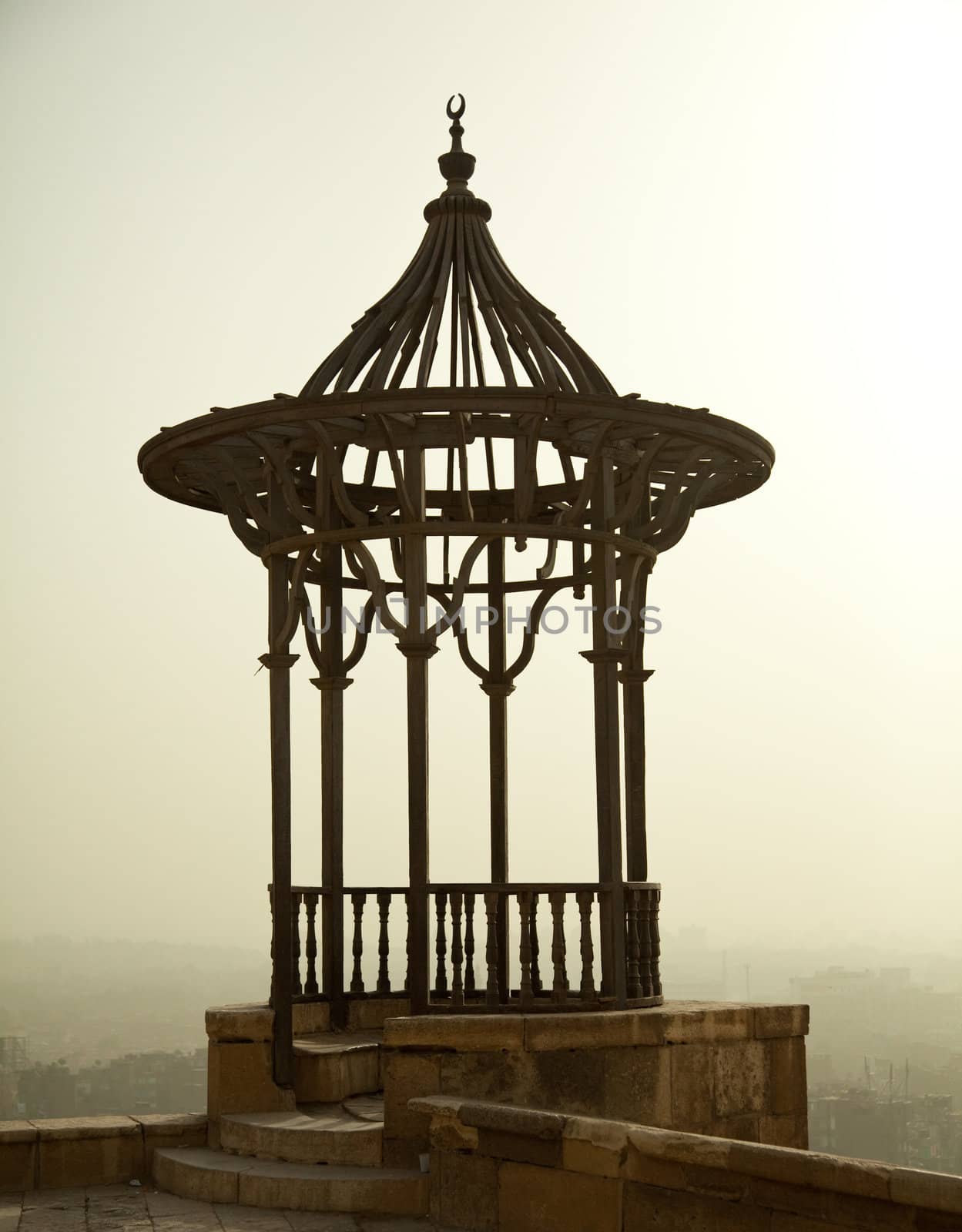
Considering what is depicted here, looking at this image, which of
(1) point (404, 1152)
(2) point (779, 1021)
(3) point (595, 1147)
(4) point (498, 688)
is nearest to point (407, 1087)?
(1) point (404, 1152)

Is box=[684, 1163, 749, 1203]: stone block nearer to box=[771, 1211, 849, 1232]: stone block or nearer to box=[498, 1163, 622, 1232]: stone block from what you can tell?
box=[771, 1211, 849, 1232]: stone block

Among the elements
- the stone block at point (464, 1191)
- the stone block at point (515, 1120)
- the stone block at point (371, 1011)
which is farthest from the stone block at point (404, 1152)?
the stone block at point (371, 1011)

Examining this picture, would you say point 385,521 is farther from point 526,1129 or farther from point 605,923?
point 526,1129

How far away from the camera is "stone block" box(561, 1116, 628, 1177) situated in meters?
7.71

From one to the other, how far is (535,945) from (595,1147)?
104 inches

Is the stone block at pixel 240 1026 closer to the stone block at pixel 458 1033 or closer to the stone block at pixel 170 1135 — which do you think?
the stone block at pixel 170 1135

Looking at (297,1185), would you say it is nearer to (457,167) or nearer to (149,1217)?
(149,1217)

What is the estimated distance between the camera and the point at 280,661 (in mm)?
11094

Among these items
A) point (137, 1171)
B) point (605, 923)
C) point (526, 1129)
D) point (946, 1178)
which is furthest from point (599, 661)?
point (946, 1178)

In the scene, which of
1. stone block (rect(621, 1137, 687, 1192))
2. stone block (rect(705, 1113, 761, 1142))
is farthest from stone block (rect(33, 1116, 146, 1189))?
stone block (rect(621, 1137, 687, 1192))

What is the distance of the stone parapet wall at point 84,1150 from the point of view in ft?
34.9

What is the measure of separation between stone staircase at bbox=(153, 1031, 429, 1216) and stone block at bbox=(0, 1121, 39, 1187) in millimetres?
852

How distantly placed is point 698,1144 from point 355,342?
6.26m

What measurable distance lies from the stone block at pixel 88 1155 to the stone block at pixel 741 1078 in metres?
3.74
